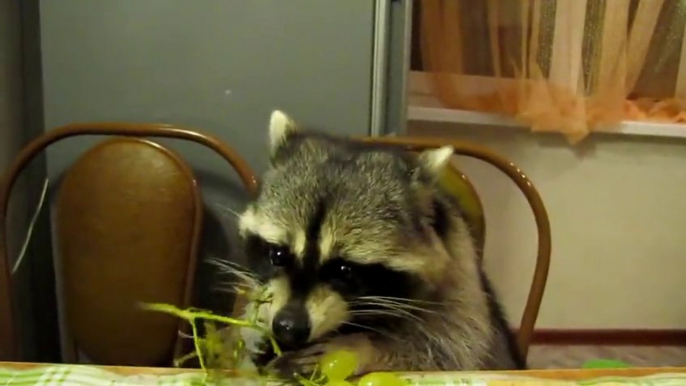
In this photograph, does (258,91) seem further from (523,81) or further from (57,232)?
(523,81)

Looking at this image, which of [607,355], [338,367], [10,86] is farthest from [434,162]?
[607,355]

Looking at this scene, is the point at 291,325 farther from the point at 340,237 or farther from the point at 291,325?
the point at 340,237

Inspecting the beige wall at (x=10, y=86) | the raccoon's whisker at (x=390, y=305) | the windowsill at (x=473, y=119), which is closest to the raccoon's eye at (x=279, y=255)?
the raccoon's whisker at (x=390, y=305)

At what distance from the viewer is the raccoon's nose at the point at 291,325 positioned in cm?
93

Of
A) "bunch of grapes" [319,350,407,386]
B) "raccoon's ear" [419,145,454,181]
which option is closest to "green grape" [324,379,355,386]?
"bunch of grapes" [319,350,407,386]

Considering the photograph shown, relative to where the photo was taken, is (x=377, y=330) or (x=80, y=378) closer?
(x=80, y=378)

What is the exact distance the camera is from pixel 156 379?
0.92 metres

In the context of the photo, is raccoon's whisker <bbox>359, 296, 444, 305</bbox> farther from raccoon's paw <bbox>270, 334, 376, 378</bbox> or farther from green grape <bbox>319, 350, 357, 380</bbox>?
green grape <bbox>319, 350, 357, 380</bbox>

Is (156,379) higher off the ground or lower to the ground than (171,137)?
lower

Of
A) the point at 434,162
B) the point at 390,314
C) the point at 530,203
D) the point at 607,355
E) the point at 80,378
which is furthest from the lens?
the point at 607,355

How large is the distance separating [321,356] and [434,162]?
34cm

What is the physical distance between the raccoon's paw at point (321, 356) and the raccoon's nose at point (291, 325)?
2 centimetres

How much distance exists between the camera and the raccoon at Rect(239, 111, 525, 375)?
0.97 m

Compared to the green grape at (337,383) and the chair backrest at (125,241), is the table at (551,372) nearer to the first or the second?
the green grape at (337,383)
